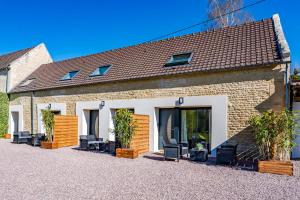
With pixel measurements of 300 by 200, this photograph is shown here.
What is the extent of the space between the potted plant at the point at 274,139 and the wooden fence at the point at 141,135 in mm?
4805

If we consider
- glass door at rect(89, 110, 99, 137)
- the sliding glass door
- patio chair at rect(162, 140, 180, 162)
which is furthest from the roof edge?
glass door at rect(89, 110, 99, 137)

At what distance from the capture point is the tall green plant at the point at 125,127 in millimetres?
10078

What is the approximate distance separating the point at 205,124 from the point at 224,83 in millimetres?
1993

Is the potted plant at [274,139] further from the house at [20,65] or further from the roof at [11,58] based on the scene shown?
the roof at [11,58]

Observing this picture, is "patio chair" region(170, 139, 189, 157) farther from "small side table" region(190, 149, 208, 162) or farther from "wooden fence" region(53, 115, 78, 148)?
"wooden fence" region(53, 115, 78, 148)

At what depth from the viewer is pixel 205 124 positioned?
10.6 meters

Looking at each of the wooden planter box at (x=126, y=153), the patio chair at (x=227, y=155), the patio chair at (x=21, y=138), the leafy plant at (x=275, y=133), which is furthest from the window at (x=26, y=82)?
the leafy plant at (x=275, y=133)

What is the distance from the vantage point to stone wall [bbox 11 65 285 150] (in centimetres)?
888

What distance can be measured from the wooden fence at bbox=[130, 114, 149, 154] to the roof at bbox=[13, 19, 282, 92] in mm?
2249

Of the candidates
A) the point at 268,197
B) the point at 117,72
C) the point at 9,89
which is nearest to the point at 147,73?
the point at 117,72

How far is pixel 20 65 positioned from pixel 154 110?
14166 mm

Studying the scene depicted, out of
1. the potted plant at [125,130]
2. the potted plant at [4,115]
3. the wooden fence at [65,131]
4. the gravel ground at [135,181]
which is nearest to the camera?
the gravel ground at [135,181]

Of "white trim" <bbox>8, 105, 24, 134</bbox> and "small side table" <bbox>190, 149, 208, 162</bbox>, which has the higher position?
"white trim" <bbox>8, 105, 24, 134</bbox>

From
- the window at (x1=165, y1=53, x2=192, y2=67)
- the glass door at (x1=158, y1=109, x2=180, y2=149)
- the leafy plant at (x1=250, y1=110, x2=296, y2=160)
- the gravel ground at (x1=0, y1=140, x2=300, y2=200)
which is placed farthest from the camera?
the window at (x1=165, y1=53, x2=192, y2=67)
